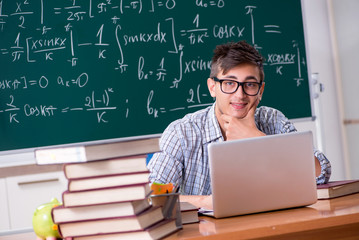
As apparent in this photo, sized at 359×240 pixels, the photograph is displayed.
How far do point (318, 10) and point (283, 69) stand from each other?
67 cm

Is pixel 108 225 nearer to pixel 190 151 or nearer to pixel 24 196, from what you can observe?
pixel 190 151

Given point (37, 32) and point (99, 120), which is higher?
point (37, 32)

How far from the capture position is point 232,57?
2.06 m

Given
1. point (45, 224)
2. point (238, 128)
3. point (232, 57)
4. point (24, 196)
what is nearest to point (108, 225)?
point (45, 224)

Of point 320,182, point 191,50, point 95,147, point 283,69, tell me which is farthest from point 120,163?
point 283,69

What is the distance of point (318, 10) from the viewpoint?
3.82m

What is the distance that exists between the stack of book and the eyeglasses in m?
0.97

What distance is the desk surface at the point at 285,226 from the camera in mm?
1191

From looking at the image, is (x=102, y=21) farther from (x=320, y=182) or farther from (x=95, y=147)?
(x=95, y=147)

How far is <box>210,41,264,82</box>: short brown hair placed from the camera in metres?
2.05

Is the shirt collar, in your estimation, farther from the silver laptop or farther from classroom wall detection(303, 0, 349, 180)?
classroom wall detection(303, 0, 349, 180)

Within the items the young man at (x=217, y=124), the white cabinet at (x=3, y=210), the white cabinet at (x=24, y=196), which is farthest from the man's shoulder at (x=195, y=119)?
the white cabinet at (x=3, y=210)

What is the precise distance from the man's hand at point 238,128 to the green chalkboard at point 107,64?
1166mm

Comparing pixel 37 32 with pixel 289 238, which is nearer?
pixel 289 238
